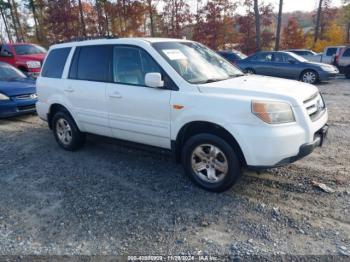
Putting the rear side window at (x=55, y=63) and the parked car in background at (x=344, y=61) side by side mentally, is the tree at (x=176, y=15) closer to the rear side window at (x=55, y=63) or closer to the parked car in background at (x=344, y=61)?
the parked car in background at (x=344, y=61)

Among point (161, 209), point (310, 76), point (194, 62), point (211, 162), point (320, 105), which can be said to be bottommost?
point (310, 76)

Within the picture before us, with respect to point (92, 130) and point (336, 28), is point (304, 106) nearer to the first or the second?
point (92, 130)

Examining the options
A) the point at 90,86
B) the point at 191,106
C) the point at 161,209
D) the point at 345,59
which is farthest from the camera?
the point at 345,59

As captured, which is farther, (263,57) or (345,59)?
(345,59)

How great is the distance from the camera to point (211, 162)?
356cm

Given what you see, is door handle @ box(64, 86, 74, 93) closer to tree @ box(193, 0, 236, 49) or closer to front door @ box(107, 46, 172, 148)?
front door @ box(107, 46, 172, 148)

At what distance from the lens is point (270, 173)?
403 centimetres

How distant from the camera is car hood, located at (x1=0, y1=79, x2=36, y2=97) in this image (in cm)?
746

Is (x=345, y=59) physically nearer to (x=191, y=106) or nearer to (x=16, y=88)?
(x=191, y=106)

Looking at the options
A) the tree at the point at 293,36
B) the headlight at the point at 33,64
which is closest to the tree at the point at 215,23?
the tree at the point at 293,36

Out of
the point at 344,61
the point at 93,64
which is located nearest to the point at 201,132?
the point at 93,64

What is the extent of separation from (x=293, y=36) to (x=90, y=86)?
28472mm

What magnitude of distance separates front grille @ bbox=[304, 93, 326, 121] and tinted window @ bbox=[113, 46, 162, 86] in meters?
1.82

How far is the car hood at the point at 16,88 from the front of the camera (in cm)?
746
